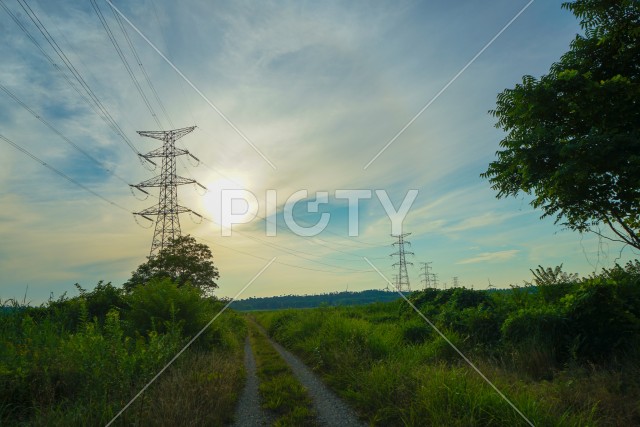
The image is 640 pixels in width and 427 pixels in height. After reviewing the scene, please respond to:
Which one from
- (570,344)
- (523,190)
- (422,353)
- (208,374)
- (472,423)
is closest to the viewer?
(472,423)

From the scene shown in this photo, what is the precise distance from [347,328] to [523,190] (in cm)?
800

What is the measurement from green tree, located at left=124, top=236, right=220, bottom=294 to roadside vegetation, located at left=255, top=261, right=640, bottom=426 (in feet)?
111

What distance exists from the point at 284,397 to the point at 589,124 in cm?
1191

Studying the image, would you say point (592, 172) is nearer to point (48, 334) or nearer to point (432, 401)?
point (432, 401)

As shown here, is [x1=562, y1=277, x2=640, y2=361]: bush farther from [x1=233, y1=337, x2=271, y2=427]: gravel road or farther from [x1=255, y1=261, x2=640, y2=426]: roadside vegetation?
[x1=233, y1=337, x2=271, y2=427]: gravel road

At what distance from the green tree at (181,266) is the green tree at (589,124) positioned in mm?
39072

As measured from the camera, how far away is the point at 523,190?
12477 mm

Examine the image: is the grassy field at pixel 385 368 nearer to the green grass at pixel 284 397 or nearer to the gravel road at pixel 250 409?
the green grass at pixel 284 397

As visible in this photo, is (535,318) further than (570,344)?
Yes

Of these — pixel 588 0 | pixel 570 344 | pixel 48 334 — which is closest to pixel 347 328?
pixel 570 344

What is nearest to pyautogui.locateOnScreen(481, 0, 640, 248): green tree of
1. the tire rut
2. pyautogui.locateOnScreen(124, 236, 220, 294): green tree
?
the tire rut

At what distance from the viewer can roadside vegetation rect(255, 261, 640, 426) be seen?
5785mm

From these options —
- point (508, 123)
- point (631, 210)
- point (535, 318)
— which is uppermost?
point (508, 123)

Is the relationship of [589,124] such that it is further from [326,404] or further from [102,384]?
[102,384]
